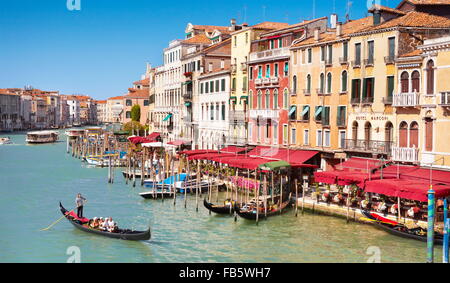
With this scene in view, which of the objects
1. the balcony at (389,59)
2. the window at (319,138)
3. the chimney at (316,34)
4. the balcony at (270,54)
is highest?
the chimney at (316,34)

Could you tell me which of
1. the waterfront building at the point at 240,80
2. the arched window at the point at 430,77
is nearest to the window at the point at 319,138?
the waterfront building at the point at 240,80

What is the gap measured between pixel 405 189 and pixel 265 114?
1345 cm

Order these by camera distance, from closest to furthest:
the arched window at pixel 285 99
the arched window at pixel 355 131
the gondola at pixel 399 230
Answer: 1. the gondola at pixel 399 230
2. the arched window at pixel 355 131
3. the arched window at pixel 285 99

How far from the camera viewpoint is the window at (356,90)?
81.2ft

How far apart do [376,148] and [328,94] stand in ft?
14.2

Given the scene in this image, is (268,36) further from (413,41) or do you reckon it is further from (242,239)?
(242,239)

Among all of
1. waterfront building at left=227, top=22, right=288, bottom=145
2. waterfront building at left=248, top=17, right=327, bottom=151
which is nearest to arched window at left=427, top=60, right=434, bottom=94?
waterfront building at left=248, top=17, right=327, bottom=151

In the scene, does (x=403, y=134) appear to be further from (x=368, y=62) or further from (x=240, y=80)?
(x=240, y=80)

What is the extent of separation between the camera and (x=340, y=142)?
85.5ft

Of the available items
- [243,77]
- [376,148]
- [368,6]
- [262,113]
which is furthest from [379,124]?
[243,77]

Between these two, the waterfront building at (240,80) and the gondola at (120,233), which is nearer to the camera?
the gondola at (120,233)

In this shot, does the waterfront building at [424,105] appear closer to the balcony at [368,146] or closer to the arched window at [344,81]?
the balcony at [368,146]

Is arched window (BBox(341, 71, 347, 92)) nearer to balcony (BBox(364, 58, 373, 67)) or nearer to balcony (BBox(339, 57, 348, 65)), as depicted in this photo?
balcony (BBox(339, 57, 348, 65))

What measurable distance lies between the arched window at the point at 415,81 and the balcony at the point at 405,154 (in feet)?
7.00
